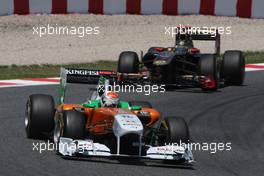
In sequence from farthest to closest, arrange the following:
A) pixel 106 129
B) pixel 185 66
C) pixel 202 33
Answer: pixel 185 66 < pixel 202 33 < pixel 106 129

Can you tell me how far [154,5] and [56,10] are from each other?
269 cm

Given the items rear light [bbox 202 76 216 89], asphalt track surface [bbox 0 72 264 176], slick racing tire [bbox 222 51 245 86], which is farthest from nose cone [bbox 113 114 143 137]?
slick racing tire [bbox 222 51 245 86]

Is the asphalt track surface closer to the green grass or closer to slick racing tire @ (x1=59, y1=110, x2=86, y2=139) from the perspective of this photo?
slick racing tire @ (x1=59, y1=110, x2=86, y2=139)

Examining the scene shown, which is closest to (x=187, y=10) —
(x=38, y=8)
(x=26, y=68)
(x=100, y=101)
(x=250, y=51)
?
(x=250, y=51)

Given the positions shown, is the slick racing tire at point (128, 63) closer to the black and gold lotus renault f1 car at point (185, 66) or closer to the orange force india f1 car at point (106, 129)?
the black and gold lotus renault f1 car at point (185, 66)

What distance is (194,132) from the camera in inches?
523

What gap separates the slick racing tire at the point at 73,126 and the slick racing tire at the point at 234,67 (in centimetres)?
764

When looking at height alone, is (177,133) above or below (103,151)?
above

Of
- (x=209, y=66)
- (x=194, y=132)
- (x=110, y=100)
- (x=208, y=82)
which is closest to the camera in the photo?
(x=110, y=100)

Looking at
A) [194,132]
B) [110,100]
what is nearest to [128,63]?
[194,132]

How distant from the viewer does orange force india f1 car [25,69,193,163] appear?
35.6 feet

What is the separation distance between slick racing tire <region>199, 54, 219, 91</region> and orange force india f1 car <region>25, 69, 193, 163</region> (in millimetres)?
5388

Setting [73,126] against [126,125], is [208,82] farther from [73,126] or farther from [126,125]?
[126,125]

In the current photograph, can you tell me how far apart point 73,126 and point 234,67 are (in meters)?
7.85
